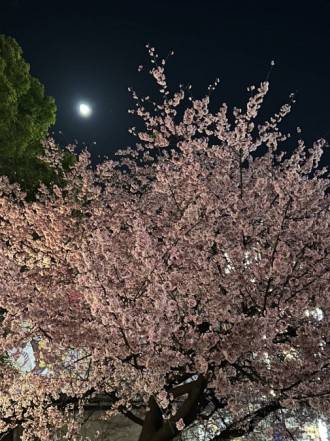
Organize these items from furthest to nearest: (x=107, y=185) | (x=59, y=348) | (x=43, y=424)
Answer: (x=107, y=185)
(x=43, y=424)
(x=59, y=348)

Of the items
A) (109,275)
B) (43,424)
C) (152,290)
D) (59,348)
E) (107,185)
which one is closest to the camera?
(152,290)

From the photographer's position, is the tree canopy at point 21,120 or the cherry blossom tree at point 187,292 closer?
the cherry blossom tree at point 187,292

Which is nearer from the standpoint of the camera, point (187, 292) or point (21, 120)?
point (187, 292)

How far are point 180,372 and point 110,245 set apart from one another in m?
2.49

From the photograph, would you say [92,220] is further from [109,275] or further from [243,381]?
[243,381]

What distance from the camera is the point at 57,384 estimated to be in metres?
7.32

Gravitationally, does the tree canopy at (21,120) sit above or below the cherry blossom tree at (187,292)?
above

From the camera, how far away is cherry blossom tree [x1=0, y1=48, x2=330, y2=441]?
6.15m

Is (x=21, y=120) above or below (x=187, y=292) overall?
above

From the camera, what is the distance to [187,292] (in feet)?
23.2

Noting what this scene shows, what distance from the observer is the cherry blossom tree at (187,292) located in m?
6.15

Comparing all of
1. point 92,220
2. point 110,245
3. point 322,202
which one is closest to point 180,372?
point 110,245

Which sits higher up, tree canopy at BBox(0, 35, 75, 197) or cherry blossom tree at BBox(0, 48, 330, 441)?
tree canopy at BBox(0, 35, 75, 197)

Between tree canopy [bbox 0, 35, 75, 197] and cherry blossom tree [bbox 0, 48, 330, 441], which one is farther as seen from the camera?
tree canopy [bbox 0, 35, 75, 197]
